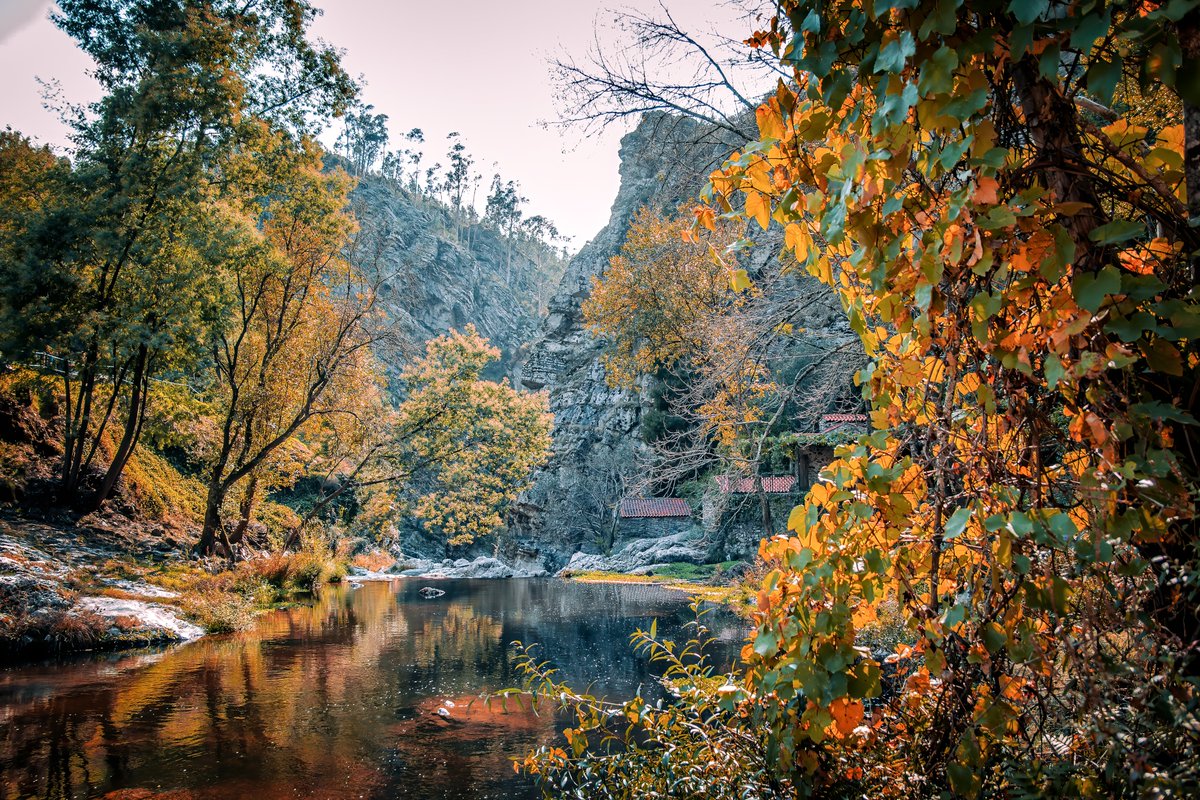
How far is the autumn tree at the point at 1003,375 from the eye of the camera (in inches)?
48.8

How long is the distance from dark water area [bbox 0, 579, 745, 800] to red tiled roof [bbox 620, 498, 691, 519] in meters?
17.9

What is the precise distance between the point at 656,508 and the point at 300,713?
992 inches

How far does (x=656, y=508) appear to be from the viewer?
31.6 m

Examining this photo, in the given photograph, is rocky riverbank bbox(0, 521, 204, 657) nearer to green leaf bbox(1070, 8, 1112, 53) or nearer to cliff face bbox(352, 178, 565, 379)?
green leaf bbox(1070, 8, 1112, 53)

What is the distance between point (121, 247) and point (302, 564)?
392 inches

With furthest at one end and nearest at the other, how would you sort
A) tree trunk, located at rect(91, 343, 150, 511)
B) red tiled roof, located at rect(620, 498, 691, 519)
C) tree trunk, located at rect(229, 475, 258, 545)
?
red tiled roof, located at rect(620, 498, 691, 519)
tree trunk, located at rect(229, 475, 258, 545)
tree trunk, located at rect(91, 343, 150, 511)

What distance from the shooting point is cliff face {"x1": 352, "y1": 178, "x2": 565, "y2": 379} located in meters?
62.7

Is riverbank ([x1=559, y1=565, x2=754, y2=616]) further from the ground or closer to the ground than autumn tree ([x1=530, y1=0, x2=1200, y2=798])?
closer to the ground

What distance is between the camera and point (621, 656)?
10266 millimetres

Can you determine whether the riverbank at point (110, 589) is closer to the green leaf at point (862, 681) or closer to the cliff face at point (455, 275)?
the green leaf at point (862, 681)

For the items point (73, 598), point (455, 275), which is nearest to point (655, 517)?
point (73, 598)

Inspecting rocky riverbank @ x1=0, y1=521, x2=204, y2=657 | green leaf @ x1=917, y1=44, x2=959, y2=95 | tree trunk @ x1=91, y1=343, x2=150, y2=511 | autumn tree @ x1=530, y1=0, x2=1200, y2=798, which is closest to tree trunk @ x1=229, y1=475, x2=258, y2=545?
tree trunk @ x1=91, y1=343, x2=150, y2=511

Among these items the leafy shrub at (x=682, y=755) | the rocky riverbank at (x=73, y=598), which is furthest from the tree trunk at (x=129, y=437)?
the leafy shrub at (x=682, y=755)

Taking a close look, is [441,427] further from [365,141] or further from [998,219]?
[365,141]
